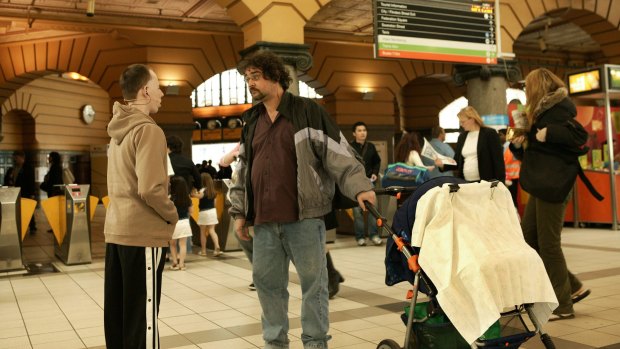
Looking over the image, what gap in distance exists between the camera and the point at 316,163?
3127 mm

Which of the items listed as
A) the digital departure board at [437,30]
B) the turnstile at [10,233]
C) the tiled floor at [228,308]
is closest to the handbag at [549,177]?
the tiled floor at [228,308]

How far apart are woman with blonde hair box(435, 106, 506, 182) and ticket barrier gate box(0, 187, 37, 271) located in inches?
218

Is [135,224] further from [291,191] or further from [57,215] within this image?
[57,215]

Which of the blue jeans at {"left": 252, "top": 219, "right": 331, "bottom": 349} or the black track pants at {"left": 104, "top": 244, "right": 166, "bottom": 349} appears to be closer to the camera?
the black track pants at {"left": 104, "top": 244, "right": 166, "bottom": 349}

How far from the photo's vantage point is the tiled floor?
415 centimetres

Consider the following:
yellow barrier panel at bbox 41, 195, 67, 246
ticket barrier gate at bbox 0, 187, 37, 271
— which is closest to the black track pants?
ticket barrier gate at bbox 0, 187, 37, 271

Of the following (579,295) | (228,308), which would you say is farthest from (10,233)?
(579,295)

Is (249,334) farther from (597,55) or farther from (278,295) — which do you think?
(597,55)

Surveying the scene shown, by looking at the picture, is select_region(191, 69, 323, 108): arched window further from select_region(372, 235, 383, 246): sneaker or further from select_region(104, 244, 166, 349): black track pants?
select_region(104, 244, 166, 349): black track pants

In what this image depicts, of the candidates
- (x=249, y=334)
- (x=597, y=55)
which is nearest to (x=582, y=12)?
(x=597, y=55)

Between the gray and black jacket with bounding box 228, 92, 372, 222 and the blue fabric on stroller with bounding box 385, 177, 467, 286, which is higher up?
the gray and black jacket with bounding box 228, 92, 372, 222

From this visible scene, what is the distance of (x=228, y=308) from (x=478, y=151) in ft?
8.42

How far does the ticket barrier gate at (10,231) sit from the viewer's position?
25.4 feet

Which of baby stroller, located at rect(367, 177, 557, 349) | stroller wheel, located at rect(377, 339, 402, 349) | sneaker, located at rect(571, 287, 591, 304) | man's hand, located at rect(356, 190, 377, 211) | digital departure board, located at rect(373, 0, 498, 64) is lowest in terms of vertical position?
sneaker, located at rect(571, 287, 591, 304)
